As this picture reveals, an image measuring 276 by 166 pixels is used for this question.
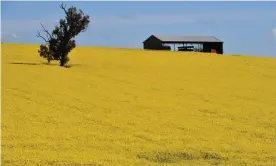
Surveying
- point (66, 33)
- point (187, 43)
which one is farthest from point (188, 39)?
point (66, 33)

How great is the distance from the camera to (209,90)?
558 inches

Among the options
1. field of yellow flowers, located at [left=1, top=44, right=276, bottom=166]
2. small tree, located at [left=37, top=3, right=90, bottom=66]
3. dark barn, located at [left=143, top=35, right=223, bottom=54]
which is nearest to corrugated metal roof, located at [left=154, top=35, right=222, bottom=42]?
dark barn, located at [left=143, top=35, right=223, bottom=54]

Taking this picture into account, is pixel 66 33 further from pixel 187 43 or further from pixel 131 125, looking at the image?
pixel 187 43

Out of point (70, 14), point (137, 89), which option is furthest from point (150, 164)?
point (70, 14)

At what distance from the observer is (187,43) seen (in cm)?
5206

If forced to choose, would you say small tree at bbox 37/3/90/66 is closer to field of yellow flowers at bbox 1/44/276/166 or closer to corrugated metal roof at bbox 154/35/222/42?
field of yellow flowers at bbox 1/44/276/166

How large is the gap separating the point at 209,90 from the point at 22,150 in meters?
8.61

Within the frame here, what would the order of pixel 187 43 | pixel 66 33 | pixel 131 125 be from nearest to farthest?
pixel 131 125 → pixel 66 33 → pixel 187 43

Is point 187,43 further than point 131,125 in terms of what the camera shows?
Yes

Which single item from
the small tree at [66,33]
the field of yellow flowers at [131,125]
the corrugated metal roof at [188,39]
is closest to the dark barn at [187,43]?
the corrugated metal roof at [188,39]

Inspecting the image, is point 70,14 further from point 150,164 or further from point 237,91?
point 150,164

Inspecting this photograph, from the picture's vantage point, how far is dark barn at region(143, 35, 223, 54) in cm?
5170

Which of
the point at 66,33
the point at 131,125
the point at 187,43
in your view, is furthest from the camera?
the point at 187,43

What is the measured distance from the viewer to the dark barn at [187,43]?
51.7 meters
